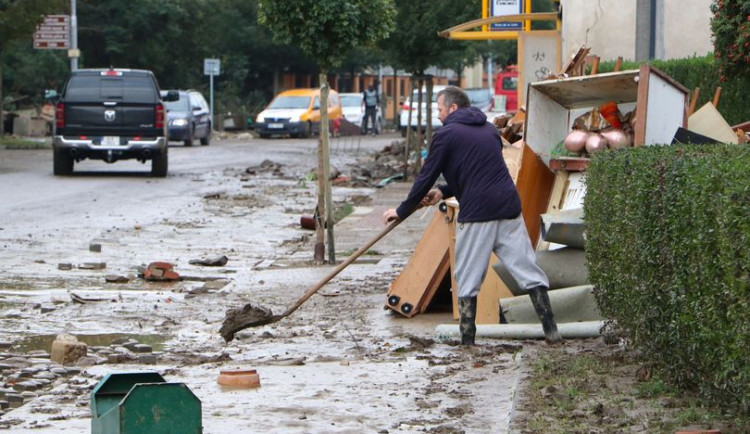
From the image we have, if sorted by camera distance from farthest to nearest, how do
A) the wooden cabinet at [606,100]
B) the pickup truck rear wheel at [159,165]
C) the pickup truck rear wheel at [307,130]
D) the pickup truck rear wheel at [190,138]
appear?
the pickup truck rear wheel at [307,130], the pickup truck rear wheel at [190,138], the pickup truck rear wheel at [159,165], the wooden cabinet at [606,100]

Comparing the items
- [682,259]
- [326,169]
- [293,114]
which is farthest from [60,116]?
[682,259]

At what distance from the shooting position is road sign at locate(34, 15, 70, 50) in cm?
4278

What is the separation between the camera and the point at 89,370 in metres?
8.17

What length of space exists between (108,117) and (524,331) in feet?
58.9

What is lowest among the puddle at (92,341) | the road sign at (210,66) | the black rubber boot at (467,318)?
the puddle at (92,341)

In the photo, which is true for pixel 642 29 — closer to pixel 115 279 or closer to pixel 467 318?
pixel 115 279

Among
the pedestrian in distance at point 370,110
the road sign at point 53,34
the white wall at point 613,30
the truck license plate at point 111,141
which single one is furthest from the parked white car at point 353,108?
the white wall at point 613,30

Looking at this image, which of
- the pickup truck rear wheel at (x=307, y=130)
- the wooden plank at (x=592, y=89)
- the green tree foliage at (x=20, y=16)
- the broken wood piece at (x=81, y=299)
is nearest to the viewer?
the wooden plank at (x=592, y=89)

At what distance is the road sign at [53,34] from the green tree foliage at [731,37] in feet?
106

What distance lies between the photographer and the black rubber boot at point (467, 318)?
28.1ft

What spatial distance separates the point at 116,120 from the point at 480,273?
18.1 metres

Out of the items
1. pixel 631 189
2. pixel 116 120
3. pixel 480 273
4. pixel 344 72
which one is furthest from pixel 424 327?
pixel 344 72

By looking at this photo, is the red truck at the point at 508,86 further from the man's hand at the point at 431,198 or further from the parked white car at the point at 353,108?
the man's hand at the point at 431,198

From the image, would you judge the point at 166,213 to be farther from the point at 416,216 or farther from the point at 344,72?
the point at 344,72
